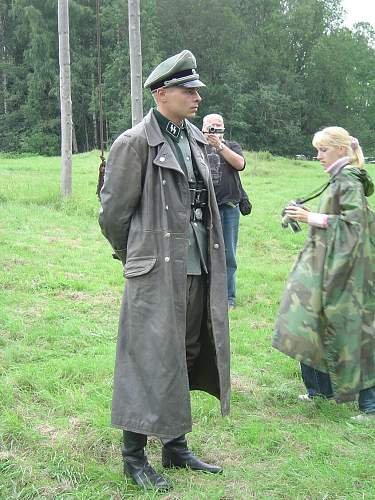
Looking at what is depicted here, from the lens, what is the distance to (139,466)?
346 cm

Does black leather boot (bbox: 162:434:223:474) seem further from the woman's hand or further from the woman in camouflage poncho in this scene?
the woman's hand

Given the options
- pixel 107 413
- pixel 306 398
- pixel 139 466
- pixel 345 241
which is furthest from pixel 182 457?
pixel 345 241

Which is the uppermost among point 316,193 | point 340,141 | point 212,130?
point 212,130

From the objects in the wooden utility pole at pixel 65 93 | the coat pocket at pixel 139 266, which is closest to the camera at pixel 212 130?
the coat pocket at pixel 139 266

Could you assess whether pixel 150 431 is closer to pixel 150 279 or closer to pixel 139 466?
pixel 139 466

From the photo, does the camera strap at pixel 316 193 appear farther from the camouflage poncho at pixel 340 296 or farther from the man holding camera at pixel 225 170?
the man holding camera at pixel 225 170

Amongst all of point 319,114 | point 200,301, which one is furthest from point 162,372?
point 319,114

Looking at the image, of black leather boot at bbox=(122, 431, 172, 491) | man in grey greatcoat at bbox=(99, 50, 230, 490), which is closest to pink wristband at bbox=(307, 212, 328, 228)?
man in grey greatcoat at bbox=(99, 50, 230, 490)

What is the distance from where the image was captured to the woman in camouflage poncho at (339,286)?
4.30m

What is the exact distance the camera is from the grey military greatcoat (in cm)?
324

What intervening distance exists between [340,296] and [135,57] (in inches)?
238

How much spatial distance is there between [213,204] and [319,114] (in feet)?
188

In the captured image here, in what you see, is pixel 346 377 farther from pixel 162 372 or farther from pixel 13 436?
pixel 13 436

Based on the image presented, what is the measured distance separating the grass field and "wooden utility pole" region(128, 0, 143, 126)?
6.95 ft
